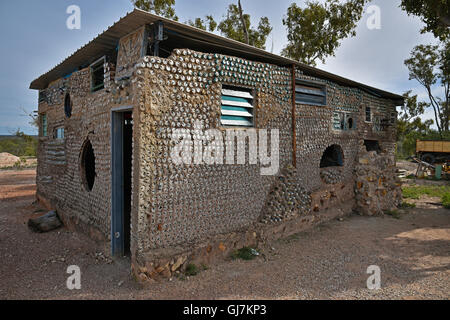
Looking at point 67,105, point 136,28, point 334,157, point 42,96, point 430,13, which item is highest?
point 430,13

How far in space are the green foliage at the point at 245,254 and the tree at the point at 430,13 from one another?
8.96 meters

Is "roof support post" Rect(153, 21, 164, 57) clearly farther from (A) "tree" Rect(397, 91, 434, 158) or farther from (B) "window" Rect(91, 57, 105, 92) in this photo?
(A) "tree" Rect(397, 91, 434, 158)

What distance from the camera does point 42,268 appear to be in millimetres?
5469

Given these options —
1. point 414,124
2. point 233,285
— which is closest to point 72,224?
point 233,285

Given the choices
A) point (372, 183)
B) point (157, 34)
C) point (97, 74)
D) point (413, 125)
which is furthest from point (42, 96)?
point (413, 125)

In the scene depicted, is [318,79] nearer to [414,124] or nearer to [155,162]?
[155,162]

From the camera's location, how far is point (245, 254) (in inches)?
228

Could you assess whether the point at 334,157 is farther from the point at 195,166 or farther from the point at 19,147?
the point at 19,147

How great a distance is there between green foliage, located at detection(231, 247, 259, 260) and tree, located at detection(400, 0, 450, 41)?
29.4 ft

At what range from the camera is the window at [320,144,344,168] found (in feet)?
29.7

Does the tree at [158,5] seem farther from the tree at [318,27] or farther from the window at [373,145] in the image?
the window at [373,145]

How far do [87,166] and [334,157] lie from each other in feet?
26.1

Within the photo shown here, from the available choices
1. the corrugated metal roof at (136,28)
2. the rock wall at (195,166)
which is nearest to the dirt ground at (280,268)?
the rock wall at (195,166)

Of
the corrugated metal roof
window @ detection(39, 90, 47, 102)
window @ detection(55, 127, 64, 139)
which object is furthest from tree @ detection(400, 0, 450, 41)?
window @ detection(39, 90, 47, 102)
